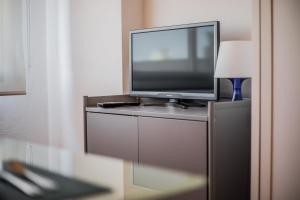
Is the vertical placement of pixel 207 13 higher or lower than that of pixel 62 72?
higher

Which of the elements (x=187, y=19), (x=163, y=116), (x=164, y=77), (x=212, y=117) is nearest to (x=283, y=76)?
(x=212, y=117)

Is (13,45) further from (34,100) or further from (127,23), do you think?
(127,23)

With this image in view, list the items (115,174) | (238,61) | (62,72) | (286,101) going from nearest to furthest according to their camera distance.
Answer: (115,174), (286,101), (238,61), (62,72)

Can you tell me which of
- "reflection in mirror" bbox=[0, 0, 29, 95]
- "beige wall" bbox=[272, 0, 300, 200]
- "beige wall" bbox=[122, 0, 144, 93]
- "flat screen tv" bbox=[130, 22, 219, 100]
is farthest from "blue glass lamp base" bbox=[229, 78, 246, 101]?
"reflection in mirror" bbox=[0, 0, 29, 95]

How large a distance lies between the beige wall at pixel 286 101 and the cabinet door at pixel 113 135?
3.09 feet

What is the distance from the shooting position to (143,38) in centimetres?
307

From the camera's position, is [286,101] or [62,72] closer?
[286,101]

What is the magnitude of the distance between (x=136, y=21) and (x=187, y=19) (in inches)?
19.6

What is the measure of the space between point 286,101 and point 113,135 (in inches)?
48.6

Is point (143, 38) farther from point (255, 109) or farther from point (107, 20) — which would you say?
point (255, 109)

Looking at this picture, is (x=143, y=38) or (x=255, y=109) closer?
(x=255, y=109)

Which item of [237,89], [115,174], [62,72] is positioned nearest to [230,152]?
[237,89]

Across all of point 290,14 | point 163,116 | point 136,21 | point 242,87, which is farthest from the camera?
point 136,21

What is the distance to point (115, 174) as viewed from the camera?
118 centimetres
